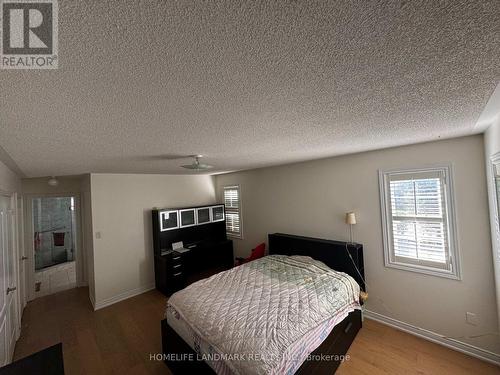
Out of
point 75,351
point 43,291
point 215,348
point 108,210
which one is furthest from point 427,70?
point 43,291

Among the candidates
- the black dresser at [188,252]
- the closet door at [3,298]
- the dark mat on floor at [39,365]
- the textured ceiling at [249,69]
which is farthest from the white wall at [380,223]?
the closet door at [3,298]

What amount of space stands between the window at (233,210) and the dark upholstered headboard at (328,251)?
1.40 metres

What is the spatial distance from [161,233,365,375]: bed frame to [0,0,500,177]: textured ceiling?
2.05m

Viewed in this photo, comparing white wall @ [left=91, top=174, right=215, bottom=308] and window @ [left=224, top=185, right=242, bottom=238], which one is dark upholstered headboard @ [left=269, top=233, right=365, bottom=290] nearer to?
window @ [left=224, top=185, right=242, bottom=238]

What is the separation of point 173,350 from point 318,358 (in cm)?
148

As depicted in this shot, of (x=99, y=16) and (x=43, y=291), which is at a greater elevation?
(x=99, y=16)

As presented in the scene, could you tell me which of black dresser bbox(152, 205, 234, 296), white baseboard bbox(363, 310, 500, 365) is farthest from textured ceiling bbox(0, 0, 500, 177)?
black dresser bbox(152, 205, 234, 296)

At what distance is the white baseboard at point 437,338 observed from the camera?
2230 millimetres

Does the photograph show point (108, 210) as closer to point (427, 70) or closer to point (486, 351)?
point (427, 70)

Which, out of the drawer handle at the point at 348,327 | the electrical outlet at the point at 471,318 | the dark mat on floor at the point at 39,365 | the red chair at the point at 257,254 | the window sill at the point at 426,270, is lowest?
the drawer handle at the point at 348,327

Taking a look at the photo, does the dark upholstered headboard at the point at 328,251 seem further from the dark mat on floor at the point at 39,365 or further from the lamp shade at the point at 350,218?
the dark mat on floor at the point at 39,365

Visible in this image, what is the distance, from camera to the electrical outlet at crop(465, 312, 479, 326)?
7.52ft

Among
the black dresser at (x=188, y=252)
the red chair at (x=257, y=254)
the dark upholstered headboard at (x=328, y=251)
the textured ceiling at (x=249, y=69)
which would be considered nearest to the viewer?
the textured ceiling at (x=249, y=69)

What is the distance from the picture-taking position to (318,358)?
1.93m
